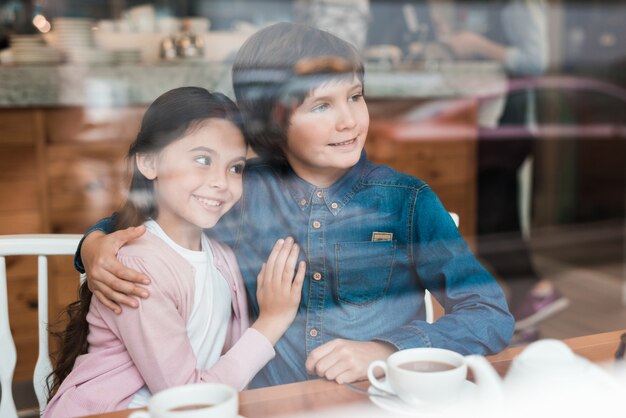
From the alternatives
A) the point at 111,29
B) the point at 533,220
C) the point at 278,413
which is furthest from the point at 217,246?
the point at 533,220

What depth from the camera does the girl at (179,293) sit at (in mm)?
743

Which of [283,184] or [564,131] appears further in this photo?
[564,131]

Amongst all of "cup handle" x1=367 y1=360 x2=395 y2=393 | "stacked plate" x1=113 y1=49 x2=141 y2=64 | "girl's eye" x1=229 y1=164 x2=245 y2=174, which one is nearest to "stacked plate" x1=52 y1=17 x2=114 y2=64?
"stacked plate" x1=113 y1=49 x2=141 y2=64

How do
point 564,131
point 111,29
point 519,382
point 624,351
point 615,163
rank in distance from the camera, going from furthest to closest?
point 564,131, point 615,163, point 111,29, point 624,351, point 519,382

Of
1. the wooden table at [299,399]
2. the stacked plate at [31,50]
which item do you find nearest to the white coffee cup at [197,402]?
the wooden table at [299,399]

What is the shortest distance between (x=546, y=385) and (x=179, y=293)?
0.37m

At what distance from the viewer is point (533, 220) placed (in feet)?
9.81

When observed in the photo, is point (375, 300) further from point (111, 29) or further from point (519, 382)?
point (111, 29)

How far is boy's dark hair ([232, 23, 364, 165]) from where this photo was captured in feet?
2.75

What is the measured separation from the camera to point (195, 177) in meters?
0.76

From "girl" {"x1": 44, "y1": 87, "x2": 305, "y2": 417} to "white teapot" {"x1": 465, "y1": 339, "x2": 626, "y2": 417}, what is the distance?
0.28 m

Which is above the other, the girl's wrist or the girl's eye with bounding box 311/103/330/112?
the girl's eye with bounding box 311/103/330/112

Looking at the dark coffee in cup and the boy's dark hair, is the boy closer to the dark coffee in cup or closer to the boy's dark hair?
the boy's dark hair

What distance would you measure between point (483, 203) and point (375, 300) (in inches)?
45.8
